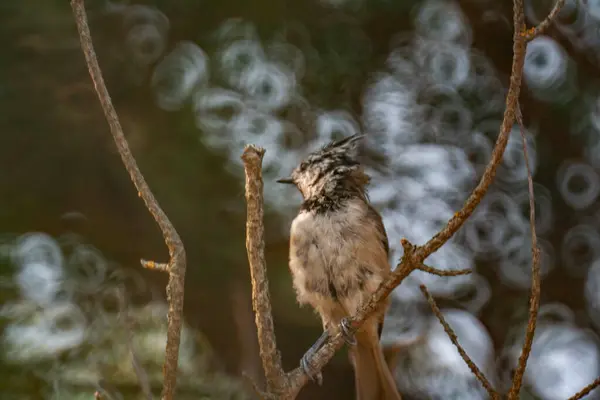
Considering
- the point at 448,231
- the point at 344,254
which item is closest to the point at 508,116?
the point at 448,231

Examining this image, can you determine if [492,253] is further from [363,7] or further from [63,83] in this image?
[63,83]

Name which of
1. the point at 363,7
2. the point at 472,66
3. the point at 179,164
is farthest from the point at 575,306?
the point at 179,164

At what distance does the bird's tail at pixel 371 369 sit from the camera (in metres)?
4.38

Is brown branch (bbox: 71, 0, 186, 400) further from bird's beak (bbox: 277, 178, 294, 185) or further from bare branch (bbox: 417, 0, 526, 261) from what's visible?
bird's beak (bbox: 277, 178, 294, 185)

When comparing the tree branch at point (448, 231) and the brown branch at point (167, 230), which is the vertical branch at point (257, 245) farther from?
the brown branch at point (167, 230)

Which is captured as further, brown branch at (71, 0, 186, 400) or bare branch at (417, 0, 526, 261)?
brown branch at (71, 0, 186, 400)

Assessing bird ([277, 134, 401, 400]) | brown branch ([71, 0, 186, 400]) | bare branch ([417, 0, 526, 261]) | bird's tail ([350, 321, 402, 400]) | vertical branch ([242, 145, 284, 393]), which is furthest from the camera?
bird's tail ([350, 321, 402, 400])

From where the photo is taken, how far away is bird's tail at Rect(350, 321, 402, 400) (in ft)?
14.4

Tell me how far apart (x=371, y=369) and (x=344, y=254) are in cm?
82

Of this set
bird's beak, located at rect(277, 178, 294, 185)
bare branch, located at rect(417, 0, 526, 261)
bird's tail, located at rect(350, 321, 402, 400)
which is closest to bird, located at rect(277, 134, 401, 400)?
bird's tail, located at rect(350, 321, 402, 400)

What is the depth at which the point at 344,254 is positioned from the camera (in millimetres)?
4125

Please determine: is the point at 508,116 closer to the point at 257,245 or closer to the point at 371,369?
the point at 257,245

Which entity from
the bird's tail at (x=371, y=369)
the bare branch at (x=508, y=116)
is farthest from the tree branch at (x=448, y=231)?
the bird's tail at (x=371, y=369)

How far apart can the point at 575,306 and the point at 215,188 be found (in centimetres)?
264
